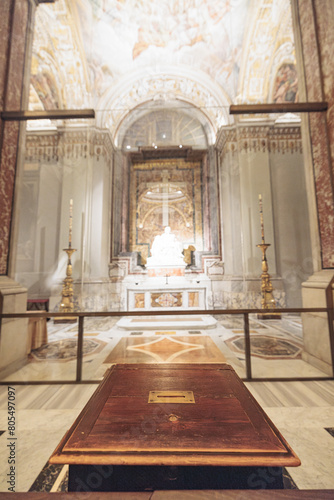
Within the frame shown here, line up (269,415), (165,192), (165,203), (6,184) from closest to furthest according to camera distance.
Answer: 1. (269,415)
2. (6,184)
3. (165,203)
4. (165,192)

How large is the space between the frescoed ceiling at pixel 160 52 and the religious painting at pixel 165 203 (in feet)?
6.14

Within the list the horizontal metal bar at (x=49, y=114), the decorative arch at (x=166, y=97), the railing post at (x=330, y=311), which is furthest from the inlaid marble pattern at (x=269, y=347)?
the decorative arch at (x=166, y=97)

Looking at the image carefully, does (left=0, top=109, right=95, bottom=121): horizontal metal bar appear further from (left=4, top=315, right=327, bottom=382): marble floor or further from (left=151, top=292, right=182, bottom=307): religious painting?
(left=151, top=292, right=182, bottom=307): religious painting

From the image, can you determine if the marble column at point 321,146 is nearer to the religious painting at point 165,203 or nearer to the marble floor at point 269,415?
the marble floor at point 269,415

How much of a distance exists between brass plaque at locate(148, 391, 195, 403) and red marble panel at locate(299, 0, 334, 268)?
2721 millimetres

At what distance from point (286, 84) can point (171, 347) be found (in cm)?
772

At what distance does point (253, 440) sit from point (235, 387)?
437 mm

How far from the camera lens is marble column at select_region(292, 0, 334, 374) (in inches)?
119

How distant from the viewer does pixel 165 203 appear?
9.02 metres

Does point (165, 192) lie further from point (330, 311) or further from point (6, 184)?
point (330, 311)

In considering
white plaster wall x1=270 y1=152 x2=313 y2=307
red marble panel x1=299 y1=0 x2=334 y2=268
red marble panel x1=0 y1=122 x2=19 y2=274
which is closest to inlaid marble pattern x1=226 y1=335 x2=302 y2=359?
red marble panel x1=299 y1=0 x2=334 y2=268

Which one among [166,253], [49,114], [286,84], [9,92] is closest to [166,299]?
[166,253]

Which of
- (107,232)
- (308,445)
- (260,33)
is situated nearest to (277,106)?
(308,445)

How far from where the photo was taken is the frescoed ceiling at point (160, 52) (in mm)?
6211
